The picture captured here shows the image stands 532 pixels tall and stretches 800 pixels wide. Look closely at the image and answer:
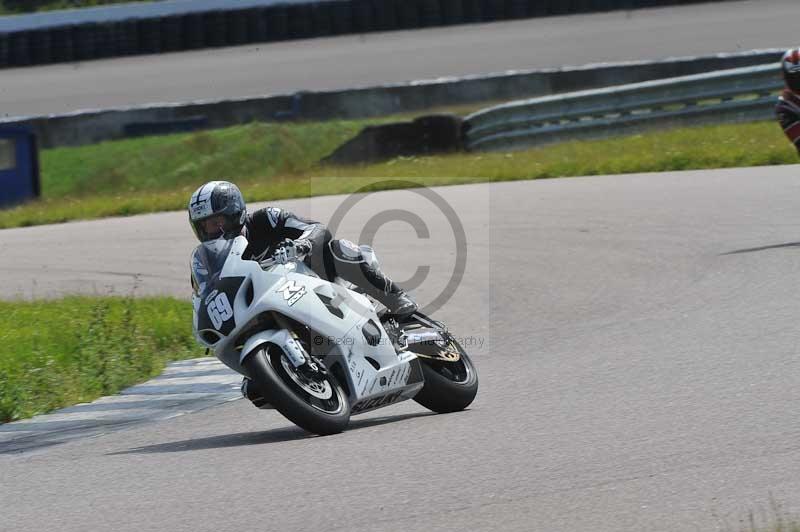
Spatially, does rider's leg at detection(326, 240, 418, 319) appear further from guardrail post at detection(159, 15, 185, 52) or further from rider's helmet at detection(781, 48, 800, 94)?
guardrail post at detection(159, 15, 185, 52)

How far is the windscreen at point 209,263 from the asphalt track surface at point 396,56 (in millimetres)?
17684

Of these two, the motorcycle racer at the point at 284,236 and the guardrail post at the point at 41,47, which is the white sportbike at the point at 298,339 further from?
the guardrail post at the point at 41,47

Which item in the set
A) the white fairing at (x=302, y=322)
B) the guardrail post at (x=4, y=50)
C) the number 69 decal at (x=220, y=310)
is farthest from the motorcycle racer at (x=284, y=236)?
the guardrail post at (x=4, y=50)

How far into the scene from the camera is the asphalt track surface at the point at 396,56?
23641 millimetres

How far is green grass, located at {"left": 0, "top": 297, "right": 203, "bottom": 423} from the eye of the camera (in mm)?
7859

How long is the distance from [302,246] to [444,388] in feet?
3.62

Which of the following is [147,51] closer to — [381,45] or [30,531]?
[381,45]

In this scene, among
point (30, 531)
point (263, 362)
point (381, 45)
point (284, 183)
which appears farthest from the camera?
point (381, 45)

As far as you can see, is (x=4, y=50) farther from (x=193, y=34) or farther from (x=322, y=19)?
(x=322, y=19)

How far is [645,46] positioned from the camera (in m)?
23.5

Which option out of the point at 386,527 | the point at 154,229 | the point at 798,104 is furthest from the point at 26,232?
the point at 386,527

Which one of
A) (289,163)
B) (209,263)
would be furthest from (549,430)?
(289,163)

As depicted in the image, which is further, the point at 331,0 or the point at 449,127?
the point at 331,0

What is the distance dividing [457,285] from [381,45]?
16.1 meters
